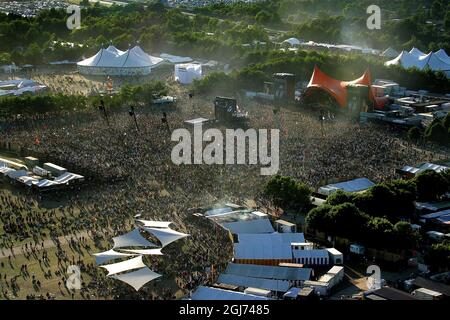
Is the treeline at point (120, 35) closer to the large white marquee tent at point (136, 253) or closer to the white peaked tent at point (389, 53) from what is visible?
the white peaked tent at point (389, 53)

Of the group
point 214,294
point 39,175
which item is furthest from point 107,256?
point 39,175

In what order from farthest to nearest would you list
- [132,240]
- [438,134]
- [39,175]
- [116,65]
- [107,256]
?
1. [116,65]
2. [438,134]
3. [39,175]
4. [132,240]
5. [107,256]

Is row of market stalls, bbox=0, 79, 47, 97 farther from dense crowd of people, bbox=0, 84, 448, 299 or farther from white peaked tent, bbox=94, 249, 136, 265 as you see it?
white peaked tent, bbox=94, 249, 136, 265

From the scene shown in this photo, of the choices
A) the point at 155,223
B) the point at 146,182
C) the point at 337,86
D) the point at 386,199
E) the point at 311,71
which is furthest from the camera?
the point at 311,71

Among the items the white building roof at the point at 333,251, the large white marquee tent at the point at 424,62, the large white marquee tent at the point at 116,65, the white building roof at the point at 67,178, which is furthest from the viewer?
the large white marquee tent at the point at 424,62

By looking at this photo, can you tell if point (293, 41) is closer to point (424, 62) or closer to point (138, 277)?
point (424, 62)

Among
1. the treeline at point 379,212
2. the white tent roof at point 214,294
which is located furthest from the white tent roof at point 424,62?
the white tent roof at point 214,294
